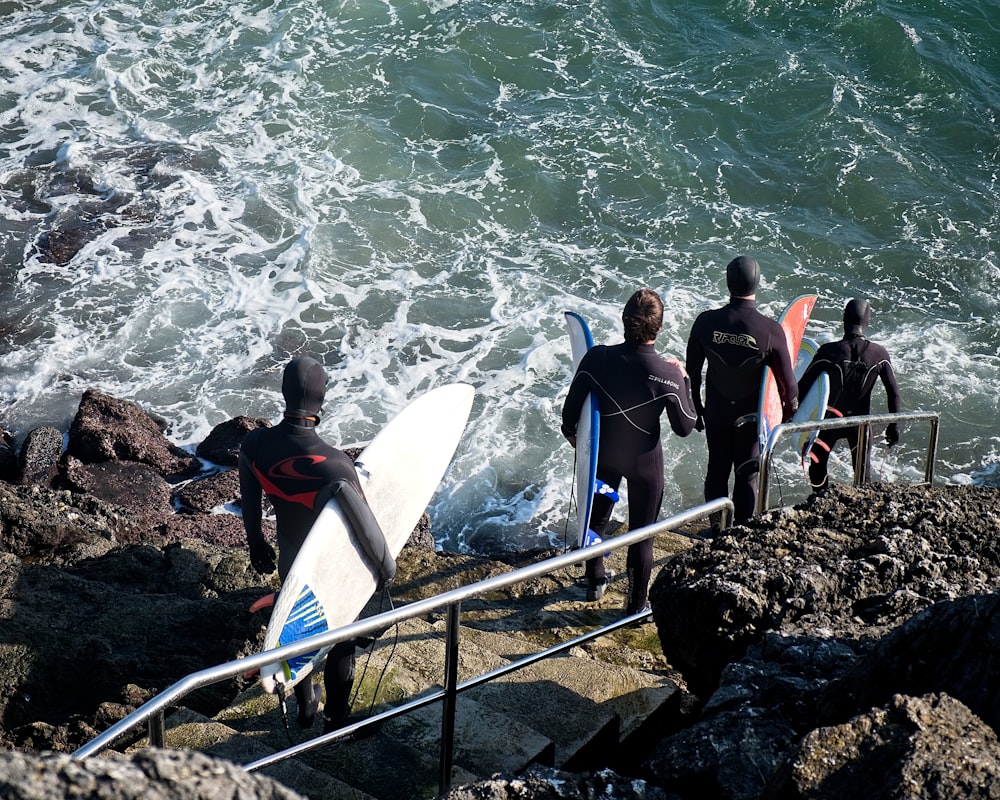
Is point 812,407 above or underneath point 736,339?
underneath

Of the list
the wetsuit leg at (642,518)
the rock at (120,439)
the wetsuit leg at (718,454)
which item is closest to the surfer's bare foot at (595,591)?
the wetsuit leg at (642,518)

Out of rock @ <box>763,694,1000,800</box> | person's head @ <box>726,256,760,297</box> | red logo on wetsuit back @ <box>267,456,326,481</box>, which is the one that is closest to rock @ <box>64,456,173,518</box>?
red logo on wetsuit back @ <box>267,456,326,481</box>

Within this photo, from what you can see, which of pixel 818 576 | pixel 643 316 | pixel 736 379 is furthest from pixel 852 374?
pixel 818 576

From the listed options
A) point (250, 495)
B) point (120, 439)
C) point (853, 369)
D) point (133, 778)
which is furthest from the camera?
point (120, 439)

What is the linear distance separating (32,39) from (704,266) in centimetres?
1239

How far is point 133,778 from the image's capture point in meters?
1.80

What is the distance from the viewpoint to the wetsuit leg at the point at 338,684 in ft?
14.2

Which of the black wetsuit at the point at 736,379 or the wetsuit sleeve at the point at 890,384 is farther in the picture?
the wetsuit sleeve at the point at 890,384

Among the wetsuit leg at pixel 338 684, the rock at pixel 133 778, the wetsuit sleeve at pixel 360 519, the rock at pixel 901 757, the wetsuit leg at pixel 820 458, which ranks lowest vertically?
the wetsuit leg at pixel 820 458

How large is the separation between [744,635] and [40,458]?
6987 mm

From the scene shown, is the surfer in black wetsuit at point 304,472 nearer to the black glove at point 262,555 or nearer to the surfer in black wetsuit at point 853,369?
the black glove at point 262,555

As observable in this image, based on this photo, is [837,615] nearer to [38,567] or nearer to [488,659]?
[488,659]

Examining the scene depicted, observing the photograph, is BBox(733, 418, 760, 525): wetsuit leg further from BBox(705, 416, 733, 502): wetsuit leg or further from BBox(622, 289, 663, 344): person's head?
BBox(622, 289, 663, 344): person's head

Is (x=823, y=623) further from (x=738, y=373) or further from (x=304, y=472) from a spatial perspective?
(x=738, y=373)
